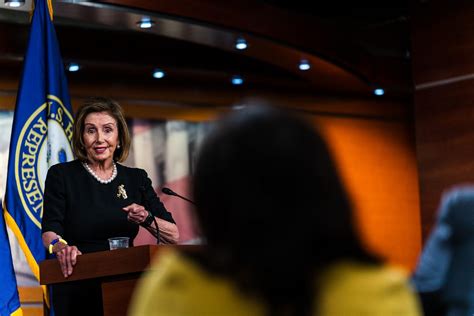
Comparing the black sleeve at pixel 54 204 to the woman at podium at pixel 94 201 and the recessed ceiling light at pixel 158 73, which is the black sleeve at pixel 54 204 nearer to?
the woman at podium at pixel 94 201

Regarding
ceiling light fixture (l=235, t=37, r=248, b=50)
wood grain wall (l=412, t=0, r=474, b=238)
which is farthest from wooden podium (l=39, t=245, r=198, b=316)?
wood grain wall (l=412, t=0, r=474, b=238)

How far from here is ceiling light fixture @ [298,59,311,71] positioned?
28.9 feet

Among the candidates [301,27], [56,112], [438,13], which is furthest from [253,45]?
[56,112]

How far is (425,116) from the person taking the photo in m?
8.54

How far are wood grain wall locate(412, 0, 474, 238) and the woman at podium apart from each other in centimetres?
462

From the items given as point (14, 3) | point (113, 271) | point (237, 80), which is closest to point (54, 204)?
point (113, 271)

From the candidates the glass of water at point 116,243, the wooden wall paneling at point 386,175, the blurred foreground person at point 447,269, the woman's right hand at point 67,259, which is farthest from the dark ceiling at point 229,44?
the blurred foreground person at point 447,269

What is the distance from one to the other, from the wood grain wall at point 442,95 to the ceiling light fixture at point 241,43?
66.8 inches

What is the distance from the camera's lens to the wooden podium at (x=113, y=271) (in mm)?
3486

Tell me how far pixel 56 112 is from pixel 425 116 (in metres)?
4.23

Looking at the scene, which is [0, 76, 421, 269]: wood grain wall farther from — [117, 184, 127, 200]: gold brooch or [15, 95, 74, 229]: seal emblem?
[117, 184, 127, 200]: gold brooch

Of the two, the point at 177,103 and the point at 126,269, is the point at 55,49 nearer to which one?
the point at 126,269

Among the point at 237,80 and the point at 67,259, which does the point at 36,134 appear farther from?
the point at 237,80

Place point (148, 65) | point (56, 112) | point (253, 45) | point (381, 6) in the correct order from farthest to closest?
point (381, 6) → point (148, 65) → point (253, 45) → point (56, 112)
